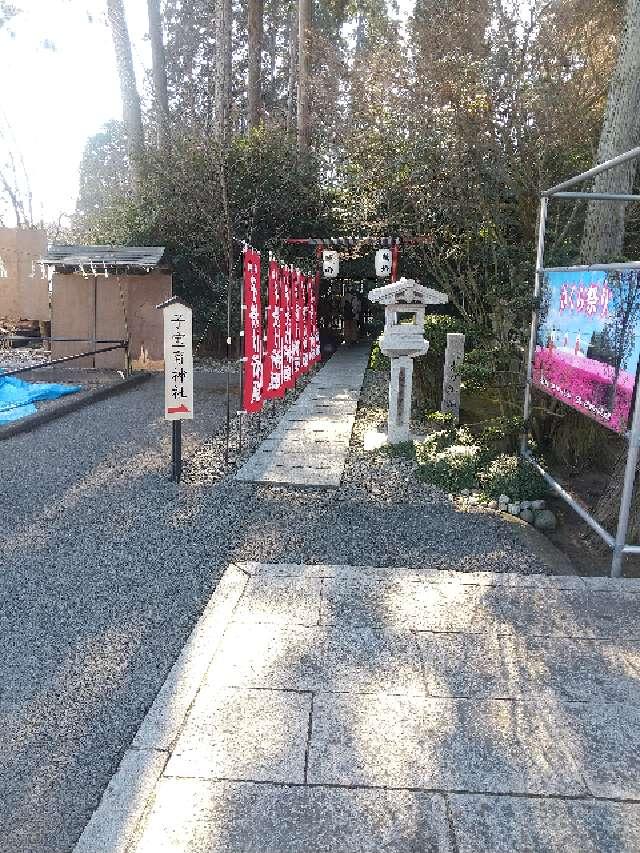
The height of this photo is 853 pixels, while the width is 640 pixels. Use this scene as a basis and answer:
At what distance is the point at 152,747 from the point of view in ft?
8.05

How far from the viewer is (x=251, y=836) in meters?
2.03

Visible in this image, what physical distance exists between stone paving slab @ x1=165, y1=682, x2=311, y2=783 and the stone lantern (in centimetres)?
470

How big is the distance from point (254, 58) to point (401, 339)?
15448 mm

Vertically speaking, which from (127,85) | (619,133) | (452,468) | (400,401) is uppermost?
(127,85)

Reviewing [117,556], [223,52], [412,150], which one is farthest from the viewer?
[223,52]

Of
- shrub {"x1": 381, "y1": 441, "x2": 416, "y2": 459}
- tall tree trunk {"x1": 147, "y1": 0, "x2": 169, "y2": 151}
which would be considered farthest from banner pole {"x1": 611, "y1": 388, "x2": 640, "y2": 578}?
tall tree trunk {"x1": 147, "y1": 0, "x2": 169, "y2": 151}

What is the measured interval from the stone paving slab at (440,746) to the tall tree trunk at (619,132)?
5.55 meters

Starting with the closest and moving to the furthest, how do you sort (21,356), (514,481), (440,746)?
(440,746) → (514,481) → (21,356)

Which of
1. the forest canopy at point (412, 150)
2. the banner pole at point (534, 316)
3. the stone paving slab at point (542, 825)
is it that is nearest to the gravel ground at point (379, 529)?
the banner pole at point (534, 316)

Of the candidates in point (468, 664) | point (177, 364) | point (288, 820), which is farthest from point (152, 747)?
point (177, 364)

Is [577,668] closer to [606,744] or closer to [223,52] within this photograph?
[606,744]

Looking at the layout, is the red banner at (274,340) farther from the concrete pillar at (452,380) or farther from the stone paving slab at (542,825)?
the stone paving slab at (542,825)

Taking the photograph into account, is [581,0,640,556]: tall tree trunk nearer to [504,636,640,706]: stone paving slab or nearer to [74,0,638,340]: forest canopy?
[74,0,638,340]: forest canopy

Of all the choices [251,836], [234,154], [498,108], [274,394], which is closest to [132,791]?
[251,836]
